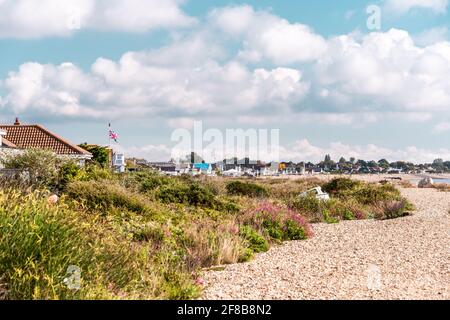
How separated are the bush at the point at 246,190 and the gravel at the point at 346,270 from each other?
11.5 meters

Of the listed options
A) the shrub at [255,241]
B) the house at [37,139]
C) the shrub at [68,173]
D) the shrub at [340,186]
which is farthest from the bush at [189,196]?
the house at [37,139]

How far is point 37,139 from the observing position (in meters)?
43.7

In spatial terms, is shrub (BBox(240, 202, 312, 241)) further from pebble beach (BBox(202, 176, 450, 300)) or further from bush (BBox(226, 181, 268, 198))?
bush (BBox(226, 181, 268, 198))

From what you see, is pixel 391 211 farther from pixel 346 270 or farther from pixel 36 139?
pixel 36 139

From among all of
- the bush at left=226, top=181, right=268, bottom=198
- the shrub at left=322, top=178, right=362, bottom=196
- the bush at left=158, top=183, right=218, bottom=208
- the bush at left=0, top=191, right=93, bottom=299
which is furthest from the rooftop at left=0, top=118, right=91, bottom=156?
the bush at left=0, top=191, right=93, bottom=299

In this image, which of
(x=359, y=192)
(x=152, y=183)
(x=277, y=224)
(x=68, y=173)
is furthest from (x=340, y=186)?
(x=277, y=224)

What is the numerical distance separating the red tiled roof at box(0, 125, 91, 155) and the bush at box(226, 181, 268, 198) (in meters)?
17.4

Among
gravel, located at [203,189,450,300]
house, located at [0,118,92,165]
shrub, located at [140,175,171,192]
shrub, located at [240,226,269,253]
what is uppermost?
house, located at [0,118,92,165]

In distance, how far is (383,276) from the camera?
9.52 m

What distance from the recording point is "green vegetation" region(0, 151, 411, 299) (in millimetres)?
6824

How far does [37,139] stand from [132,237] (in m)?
Answer: 34.4
